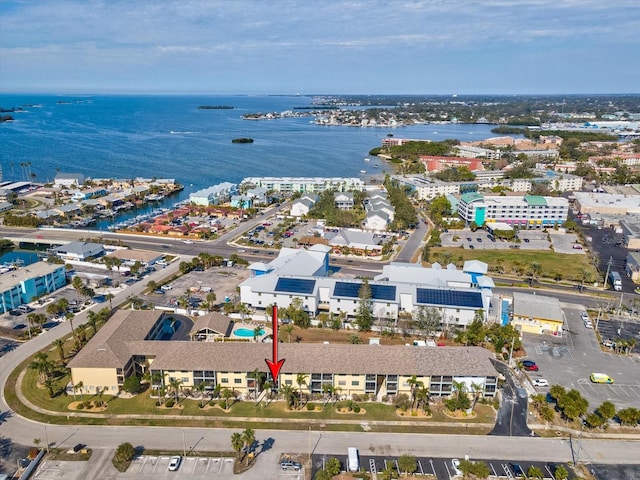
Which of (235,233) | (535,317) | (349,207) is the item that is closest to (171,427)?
(535,317)

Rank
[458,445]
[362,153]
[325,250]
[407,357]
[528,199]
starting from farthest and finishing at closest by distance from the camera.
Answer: [362,153], [528,199], [325,250], [407,357], [458,445]

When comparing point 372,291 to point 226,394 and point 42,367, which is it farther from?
point 42,367

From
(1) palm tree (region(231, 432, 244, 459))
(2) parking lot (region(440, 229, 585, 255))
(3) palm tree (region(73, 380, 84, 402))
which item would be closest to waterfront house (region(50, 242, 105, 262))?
(3) palm tree (region(73, 380, 84, 402))

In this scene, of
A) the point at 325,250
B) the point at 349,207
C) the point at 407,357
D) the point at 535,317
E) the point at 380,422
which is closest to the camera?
the point at 380,422

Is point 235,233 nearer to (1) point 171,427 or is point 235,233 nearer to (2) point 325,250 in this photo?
(2) point 325,250

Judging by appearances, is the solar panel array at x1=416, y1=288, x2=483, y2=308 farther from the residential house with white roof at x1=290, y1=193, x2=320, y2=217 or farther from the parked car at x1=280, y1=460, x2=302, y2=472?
the residential house with white roof at x1=290, y1=193, x2=320, y2=217

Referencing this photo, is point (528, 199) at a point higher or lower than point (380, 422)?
higher

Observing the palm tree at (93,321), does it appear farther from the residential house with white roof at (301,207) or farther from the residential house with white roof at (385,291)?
the residential house with white roof at (301,207)
